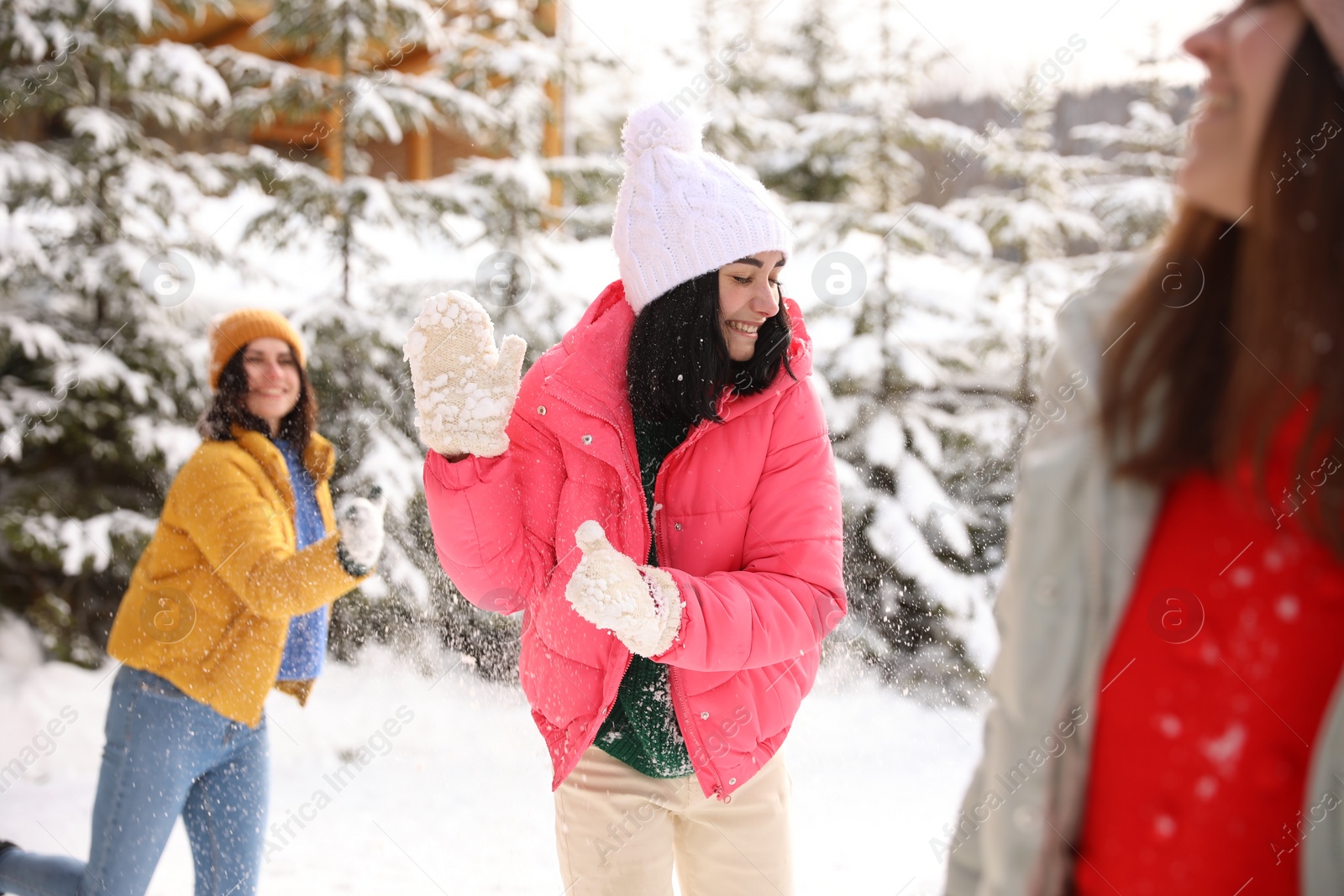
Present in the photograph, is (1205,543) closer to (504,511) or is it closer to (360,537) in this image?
(504,511)

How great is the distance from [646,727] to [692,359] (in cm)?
76

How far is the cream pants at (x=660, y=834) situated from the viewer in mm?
1934

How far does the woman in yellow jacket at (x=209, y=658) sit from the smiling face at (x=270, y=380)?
1cm

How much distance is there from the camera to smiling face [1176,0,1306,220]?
91cm

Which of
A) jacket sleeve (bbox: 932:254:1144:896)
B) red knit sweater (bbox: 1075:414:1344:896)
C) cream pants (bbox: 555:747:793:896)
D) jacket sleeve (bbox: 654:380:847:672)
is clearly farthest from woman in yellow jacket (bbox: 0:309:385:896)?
red knit sweater (bbox: 1075:414:1344:896)

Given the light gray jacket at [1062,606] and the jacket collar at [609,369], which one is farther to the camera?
the jacket collar at [609,369]

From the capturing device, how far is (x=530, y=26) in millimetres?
6336

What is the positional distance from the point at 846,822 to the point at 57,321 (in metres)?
5.33

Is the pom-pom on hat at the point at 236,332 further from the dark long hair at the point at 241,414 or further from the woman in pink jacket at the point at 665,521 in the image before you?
the woman in pink jacket at the point at 665,521

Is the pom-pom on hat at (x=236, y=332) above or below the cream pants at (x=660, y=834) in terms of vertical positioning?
above

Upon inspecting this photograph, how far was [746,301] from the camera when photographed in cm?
203

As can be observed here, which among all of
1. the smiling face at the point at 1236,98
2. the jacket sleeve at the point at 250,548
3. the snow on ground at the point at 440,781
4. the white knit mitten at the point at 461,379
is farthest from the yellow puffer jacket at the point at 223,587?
the smiling face at the point at 1236,98

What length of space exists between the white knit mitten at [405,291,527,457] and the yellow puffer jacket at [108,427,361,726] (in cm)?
88

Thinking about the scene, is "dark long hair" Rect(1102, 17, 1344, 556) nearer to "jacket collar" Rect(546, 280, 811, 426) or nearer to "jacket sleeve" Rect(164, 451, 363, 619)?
"jacket collar" Rect(546, 280, 811, 426)
